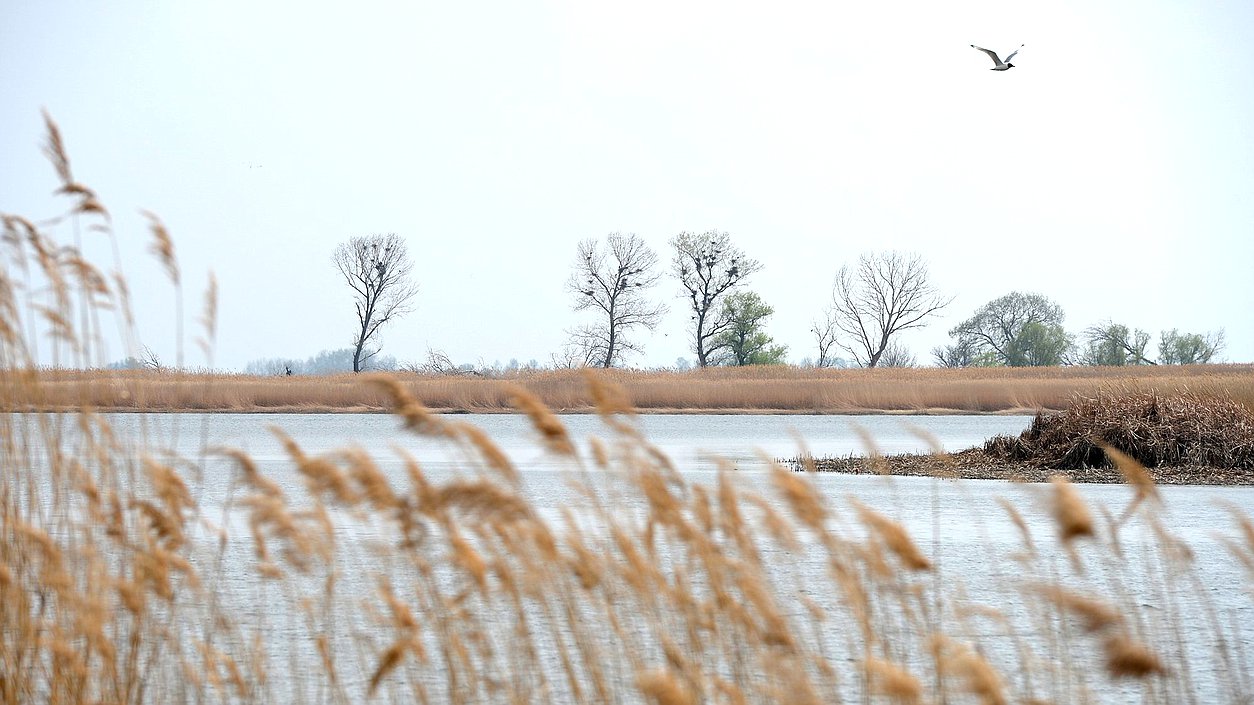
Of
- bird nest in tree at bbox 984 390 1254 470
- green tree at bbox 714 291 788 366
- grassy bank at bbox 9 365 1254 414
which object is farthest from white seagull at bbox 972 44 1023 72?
green tree at bbox 714 291 788 366

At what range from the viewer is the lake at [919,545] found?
4062 millimetres

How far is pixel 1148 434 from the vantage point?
13297mm

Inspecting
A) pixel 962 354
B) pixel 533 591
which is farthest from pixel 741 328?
pixel 533 591

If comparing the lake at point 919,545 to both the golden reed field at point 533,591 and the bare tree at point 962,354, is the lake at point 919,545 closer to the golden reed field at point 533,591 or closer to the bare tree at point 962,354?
the golden reed field at point 533,591

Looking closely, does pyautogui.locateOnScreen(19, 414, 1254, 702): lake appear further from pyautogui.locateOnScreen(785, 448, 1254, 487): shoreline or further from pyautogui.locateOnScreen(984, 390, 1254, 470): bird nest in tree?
pyautogui.locateOnScreen(984, 390, 1254, 470): bird nest in tree

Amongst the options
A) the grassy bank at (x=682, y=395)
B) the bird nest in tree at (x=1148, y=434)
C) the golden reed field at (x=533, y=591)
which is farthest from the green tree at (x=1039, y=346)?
the golden reed field at (x=533, y=591)

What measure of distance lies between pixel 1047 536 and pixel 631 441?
6331 mm

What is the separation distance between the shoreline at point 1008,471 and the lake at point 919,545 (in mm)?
469

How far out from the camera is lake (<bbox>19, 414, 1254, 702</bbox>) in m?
→ 4.06

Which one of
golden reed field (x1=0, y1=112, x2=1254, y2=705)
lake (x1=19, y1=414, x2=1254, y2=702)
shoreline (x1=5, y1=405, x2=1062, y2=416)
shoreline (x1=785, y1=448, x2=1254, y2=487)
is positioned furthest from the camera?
shoreline (x1=5, y1=405, x2=1062, y2=416)

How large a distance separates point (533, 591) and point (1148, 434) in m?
12.2

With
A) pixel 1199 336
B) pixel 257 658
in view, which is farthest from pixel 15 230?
pixel 1199 336

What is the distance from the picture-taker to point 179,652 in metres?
3.14

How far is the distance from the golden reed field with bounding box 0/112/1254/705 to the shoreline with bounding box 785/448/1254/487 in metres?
4.41
